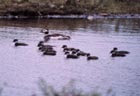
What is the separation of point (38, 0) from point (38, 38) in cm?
2984

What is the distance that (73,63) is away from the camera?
32.0 metres

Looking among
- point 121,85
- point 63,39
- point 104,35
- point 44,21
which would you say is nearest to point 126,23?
point 44,21

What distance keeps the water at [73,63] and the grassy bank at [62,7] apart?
13620 millimetres

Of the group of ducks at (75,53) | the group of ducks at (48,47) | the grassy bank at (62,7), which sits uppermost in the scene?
the group of ducks at (75,53)

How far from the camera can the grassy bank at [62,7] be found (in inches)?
2613

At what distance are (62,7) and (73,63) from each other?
39291 mm

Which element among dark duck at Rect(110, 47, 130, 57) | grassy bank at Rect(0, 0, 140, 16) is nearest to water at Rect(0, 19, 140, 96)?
dark duck at Rect(110, 47, 130, 57)

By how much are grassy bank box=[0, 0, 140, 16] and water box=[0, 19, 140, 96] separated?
44.7 ft

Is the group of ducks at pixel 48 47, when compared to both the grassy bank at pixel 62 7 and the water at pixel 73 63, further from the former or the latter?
the grassy bank at pixel 62 7

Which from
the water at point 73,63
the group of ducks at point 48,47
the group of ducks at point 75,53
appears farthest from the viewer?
the group of ducks at point 48,47

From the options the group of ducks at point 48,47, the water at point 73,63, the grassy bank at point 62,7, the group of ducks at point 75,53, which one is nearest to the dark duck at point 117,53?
the water at point 73,63

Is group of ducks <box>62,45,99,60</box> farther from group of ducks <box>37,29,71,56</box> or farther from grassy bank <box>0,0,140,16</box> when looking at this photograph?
grassy bank <box>0,0,140,16</box>

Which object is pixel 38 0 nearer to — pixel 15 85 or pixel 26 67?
pixel 26 67

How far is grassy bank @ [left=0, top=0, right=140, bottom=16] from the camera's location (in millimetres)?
66375
